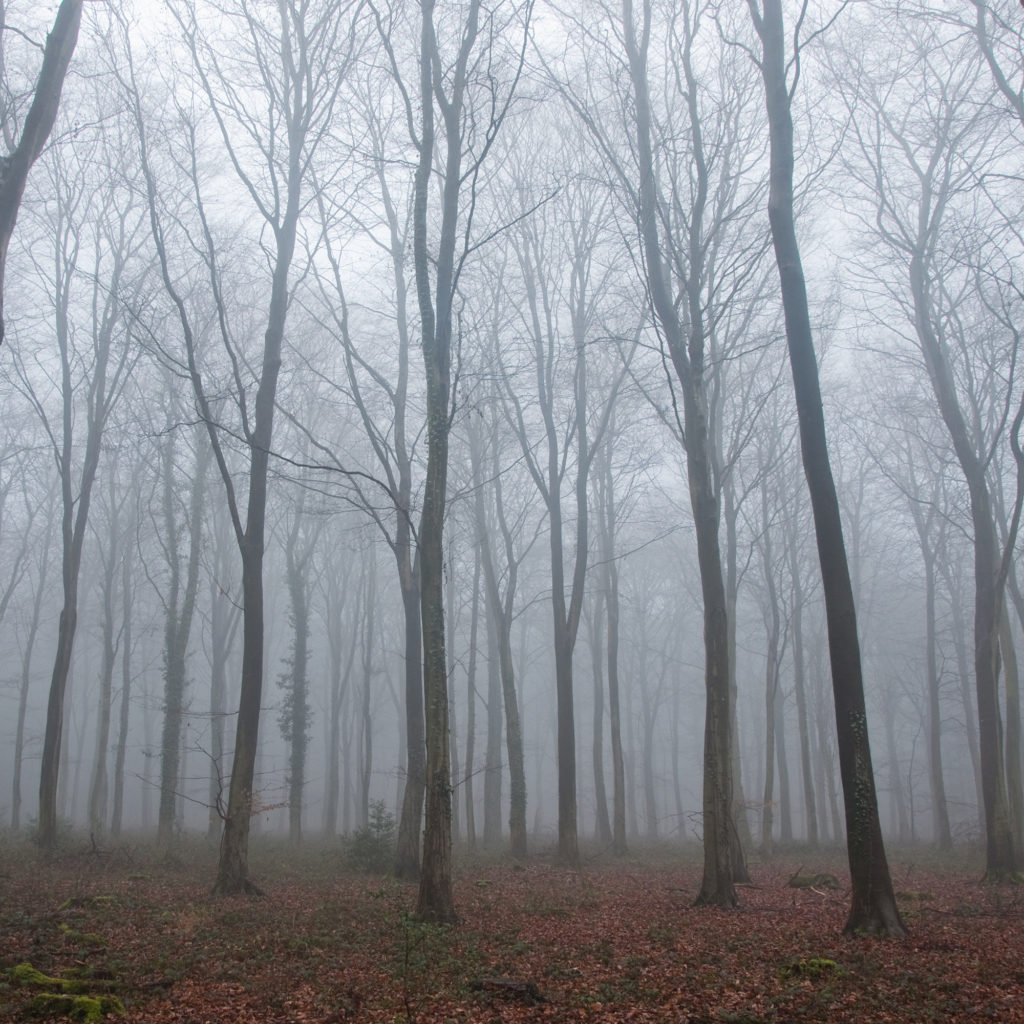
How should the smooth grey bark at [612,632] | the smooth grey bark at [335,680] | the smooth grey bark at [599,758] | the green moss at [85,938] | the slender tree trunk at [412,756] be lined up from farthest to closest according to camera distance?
the smooth grey bark at [335,680] → the smooth grey bark at [599,758] → the smooth grey bark at [612,632] → the slender tree trunk at [412,756] → the green moss at [85,938]

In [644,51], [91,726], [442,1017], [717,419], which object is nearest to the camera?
[442,1017]

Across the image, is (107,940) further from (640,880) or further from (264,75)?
(264,75)

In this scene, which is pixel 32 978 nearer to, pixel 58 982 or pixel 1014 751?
pixel 58 982

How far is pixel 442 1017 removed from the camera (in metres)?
4.93

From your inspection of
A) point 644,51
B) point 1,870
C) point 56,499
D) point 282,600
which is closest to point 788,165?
point 644,51

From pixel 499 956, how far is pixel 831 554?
4.66 m

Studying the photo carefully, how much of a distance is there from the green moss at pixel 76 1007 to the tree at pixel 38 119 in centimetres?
488

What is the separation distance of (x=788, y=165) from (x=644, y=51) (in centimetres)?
502

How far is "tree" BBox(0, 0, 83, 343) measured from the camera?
264 inches

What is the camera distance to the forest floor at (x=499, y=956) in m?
5.03

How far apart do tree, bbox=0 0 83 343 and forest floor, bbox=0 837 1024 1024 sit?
5.15 metres

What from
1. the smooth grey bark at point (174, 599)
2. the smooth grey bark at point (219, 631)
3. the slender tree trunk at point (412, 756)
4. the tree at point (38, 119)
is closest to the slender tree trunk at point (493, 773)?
the slender tree trunk at point (412, 756)

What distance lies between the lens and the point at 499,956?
6.49 m

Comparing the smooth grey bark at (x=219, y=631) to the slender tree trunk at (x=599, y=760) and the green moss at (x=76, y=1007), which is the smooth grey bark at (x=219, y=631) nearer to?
the slender tree trunk at (x=599, y=760)
